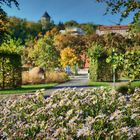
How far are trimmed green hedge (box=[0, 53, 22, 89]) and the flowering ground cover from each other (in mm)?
20190

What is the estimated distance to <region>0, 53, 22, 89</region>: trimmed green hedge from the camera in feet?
95.9

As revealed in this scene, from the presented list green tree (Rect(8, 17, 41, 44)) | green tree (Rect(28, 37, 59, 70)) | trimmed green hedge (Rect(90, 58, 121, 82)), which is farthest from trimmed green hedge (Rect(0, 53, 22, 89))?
green tree (Rect(8, 17, 41, 44))

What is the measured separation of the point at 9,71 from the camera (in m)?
29.6

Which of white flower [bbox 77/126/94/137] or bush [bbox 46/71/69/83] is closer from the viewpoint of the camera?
white flower [bbox 77/126/94/137]

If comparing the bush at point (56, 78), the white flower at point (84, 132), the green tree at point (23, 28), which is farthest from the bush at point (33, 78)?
the green tree at point (23, 28)

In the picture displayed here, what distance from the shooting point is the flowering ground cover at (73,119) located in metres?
5.47

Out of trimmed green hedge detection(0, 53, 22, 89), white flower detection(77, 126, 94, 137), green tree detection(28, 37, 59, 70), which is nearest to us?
white flower detection(77, 126, 94, 137)

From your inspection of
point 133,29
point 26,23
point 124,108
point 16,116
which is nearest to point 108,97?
point 124,108

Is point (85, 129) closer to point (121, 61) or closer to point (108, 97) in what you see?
point (121, 61)

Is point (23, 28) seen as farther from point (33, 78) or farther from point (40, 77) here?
point (33, 78)

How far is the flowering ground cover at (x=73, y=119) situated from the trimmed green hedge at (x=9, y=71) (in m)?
20.2

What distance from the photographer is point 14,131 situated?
5816mm

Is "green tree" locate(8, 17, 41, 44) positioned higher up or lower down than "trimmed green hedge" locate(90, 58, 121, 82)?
higher up

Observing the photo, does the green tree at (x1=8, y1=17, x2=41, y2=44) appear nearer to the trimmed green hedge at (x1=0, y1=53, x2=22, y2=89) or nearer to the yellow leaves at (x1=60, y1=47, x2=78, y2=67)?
the yellow leaves at (x1=60, y1=47, x2=78, y2=67)
